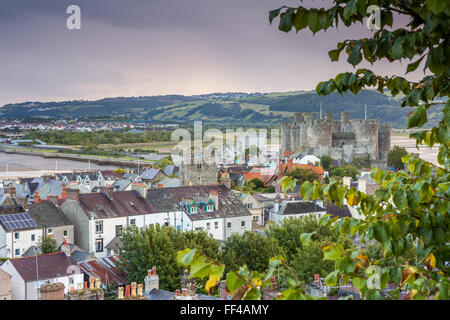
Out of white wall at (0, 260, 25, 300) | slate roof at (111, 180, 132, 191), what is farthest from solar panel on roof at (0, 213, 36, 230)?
slate roof at (111, 180, 132, 191)

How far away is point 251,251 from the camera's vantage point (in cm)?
2020

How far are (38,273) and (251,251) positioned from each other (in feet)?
25.2

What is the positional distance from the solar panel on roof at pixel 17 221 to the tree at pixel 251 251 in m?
8.06

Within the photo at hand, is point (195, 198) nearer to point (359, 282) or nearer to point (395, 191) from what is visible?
point (395, 191)

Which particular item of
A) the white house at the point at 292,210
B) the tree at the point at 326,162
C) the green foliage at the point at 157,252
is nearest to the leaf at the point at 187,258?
the green foliage at the point at 157,252

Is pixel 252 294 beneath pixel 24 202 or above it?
above

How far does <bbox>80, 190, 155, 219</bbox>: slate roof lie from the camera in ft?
76.3

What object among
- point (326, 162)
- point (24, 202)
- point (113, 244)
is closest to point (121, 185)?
point (24, 202)

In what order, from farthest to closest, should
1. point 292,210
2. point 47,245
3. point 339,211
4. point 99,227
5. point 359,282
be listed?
point 339,211
point 292,210
point 99,227
point 47,245
point 359,282

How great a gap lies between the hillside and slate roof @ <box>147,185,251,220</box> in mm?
47773

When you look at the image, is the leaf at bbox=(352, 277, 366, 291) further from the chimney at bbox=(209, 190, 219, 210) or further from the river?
the river

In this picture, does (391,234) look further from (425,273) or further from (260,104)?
(260,104)

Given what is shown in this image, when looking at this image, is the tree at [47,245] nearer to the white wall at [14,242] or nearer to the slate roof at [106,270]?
the white wall at [14,242]
